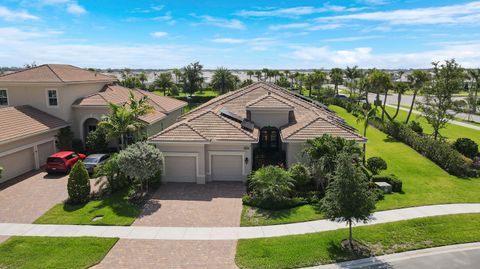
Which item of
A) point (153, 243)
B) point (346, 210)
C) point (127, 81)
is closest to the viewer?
point (346, 210)

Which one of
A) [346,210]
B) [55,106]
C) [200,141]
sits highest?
[55,106]

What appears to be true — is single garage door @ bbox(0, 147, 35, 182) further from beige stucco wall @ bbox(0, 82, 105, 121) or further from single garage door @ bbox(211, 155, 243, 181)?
single garage door @ bbox(211, 155, 243, 181)

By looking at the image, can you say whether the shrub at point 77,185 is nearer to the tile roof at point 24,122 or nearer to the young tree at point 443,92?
the tile roof at point 24,122

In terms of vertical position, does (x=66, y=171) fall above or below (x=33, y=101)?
below

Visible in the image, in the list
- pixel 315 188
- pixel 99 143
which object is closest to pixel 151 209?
pixel 315 188

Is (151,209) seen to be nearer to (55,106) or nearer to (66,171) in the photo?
(66,171)

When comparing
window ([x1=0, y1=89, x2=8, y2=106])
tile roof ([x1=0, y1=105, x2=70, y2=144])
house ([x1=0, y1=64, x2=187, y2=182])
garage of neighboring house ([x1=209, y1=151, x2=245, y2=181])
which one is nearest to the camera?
garage of neighboring house ([x1=209, y1=151, x2=245, y2=181])

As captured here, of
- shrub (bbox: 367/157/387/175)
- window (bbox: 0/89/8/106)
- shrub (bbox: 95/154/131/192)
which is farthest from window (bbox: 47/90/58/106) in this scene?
shrub (bbox: 367/157/387/175)
